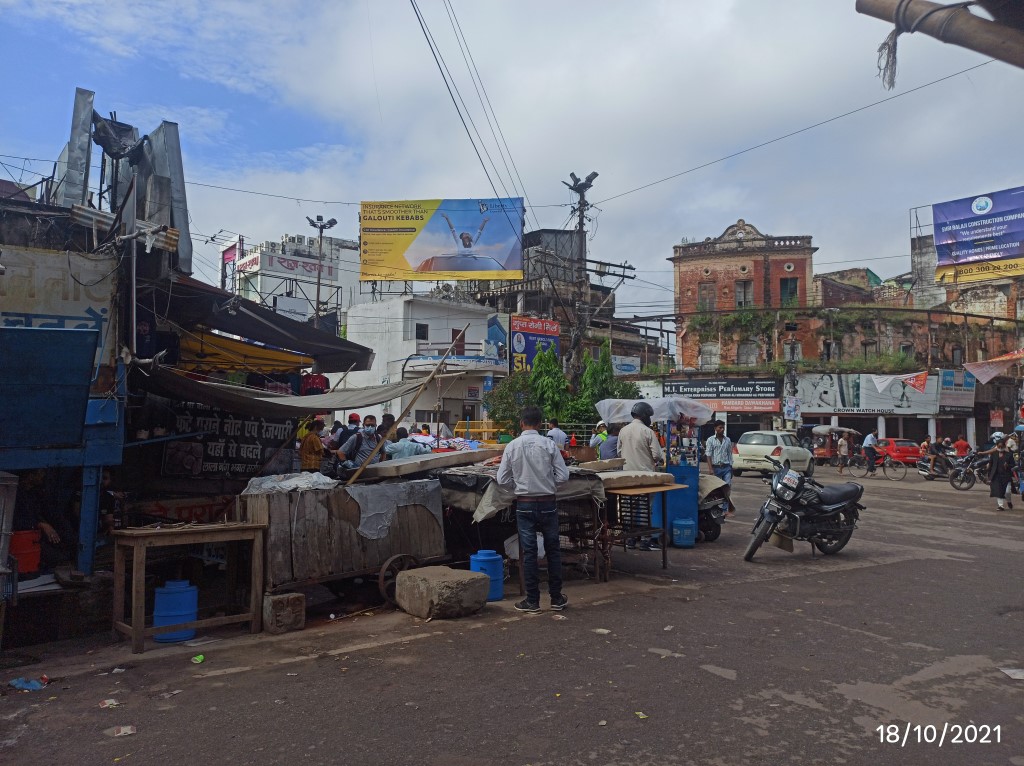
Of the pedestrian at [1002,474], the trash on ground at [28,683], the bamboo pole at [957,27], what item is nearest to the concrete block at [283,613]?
the trash on ground at [28,683]

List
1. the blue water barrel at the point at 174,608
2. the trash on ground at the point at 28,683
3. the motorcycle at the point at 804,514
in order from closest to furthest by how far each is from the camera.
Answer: the trash on ground at the point at 28,683 → the blue water barrel at the point at 174,608 → the motorcycle at the point at 804,514

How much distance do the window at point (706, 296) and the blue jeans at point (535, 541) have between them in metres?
38.6

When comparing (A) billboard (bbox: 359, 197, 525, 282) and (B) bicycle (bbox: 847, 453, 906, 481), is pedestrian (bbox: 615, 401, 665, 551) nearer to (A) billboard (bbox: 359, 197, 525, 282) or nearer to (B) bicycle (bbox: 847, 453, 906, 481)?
(B) bicycle (bbox: 847, 453, 906, 481)

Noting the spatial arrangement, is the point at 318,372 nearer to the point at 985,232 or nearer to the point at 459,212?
the point at 459,212

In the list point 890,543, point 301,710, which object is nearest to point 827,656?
point 301,710

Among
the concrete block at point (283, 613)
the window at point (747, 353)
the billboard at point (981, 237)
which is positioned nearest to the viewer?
the concrete block at point (283, 613)

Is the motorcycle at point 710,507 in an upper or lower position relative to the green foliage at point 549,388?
lower

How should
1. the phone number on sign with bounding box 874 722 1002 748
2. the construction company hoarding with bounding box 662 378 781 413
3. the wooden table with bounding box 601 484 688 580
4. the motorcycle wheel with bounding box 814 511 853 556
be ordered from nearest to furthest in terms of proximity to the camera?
the phone number on sign with bounding box 874 722 1002 748
the wooden table with bounding box 601 484 688 580
the motorcycle wheel with bounding box 814 511 853 556
the construction company hoarding with bounding box 662 378 781 413

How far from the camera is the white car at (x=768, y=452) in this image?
84.3ft

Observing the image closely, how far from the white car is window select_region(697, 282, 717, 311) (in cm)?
1767

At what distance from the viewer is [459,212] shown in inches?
1319

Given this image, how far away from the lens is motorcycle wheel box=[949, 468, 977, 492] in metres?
20.1

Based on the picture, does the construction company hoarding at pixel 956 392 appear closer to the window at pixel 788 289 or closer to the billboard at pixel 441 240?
the window at pixel 788 289

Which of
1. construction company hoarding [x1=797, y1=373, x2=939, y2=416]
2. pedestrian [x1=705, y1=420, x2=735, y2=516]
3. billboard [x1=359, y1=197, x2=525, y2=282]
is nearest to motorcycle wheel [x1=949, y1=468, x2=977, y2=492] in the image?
pedestrian [x1=705, y1=420, x2=735, y2=516]
